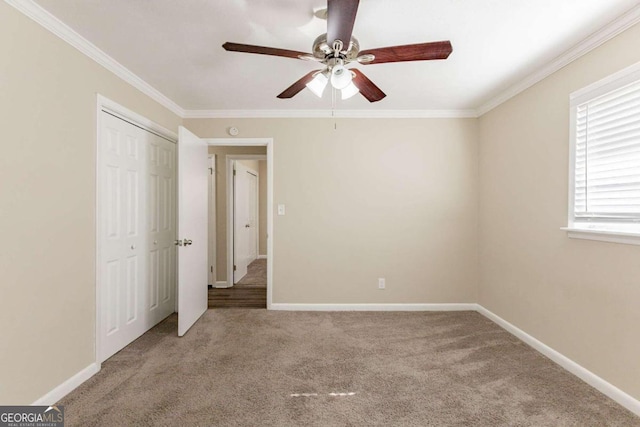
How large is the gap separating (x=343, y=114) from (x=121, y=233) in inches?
101

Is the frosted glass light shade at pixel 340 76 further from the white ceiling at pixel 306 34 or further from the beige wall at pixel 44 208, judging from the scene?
the beige wall at pixel 44 208

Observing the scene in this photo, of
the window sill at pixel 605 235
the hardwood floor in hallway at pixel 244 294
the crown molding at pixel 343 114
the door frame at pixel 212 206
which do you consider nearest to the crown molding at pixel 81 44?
the crown molding at pixel 343 114

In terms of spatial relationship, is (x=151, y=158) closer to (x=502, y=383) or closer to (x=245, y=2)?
(x=245, y=2)

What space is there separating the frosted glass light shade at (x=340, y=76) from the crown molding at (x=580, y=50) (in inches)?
65.5

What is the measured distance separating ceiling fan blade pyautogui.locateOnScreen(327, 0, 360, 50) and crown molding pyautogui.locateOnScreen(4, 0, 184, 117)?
5.58ft

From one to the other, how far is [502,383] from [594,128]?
1.86 m

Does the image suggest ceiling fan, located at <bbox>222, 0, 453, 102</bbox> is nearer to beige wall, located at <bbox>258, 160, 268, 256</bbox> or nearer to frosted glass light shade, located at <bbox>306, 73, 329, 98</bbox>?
frosted glass light shade, located at <bbox>306, 73, 329, 98</bbox>

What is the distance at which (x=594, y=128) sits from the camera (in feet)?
6.69

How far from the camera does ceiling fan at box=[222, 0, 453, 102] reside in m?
1.35

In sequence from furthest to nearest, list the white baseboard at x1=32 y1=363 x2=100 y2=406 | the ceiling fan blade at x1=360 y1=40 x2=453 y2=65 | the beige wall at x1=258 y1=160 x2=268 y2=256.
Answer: the beige wall at x1=258 y1=160 x2=268 y2=256 < the white baseboard at x1=32 y1=363 x2=100 y2=406 < the ceiling fan blade at x1=360 y1=40 x2=453 y2=65

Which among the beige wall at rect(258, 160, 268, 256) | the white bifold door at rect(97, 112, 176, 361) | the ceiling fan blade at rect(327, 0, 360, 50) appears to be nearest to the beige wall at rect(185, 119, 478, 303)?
the white bifold door at rect(97, 112, 176, 361)

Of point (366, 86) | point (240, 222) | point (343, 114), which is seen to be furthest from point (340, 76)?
point (240, 222)

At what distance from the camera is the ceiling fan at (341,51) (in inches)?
53.2

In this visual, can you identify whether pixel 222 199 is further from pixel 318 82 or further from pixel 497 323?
pixel 497 323
